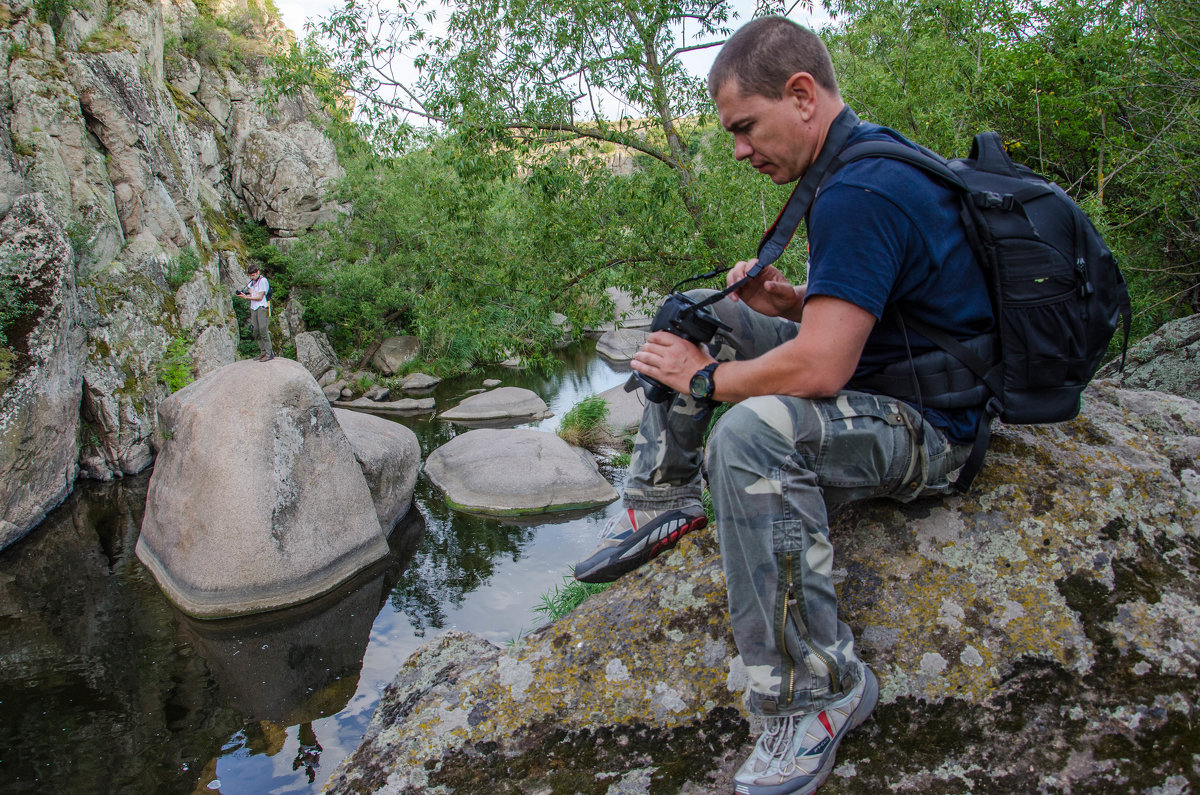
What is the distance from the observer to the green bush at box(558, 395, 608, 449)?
40.5ft

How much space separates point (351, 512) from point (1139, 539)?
7.30 m

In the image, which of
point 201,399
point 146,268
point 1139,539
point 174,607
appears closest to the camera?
point 1139,539

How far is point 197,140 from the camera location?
22.8 metres

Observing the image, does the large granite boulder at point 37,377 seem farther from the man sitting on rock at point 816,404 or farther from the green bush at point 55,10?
the man sitting on rock at point 816,404

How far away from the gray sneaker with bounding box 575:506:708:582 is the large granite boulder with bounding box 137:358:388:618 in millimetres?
5537

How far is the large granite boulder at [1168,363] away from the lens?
546cm

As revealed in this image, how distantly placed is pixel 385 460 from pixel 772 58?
799 cm

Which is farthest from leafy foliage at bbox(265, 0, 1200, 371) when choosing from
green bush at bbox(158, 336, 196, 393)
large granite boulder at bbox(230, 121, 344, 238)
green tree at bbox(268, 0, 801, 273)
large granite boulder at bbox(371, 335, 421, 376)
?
large granite boulder at bbox(230, 121, 344, 238)

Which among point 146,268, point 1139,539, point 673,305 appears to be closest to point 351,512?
point 673,305

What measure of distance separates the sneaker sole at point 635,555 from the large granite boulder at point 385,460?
6.52 metres

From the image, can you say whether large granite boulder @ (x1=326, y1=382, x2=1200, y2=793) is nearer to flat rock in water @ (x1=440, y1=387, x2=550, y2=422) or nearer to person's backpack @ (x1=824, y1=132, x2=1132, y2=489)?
person's backpack @ (x1=824, y1=132, x2=1132, y2=489)

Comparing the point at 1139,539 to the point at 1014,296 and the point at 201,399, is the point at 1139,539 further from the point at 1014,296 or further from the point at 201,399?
the point at 201,399

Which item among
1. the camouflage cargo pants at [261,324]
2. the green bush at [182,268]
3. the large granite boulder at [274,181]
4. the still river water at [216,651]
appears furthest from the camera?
the large granite boulder at [274,181]

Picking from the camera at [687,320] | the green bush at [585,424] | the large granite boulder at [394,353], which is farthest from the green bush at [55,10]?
the camera at [687,320]
